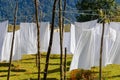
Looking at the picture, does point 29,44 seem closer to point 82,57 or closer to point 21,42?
point 21,42

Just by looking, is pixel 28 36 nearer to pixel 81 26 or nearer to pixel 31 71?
pixel 31 71

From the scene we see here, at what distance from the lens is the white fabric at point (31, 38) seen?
22.8 m

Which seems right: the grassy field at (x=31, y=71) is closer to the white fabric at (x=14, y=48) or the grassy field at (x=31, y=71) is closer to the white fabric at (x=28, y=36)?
the white fabric at (x=14, y=48)

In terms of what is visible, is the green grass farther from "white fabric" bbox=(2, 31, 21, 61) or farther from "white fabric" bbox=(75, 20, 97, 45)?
"white fabric" bbox=(75, 20, 97, 45)

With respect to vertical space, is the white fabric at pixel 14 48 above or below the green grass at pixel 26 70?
above

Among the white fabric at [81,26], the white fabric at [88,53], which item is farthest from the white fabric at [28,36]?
the white fabric at [88,53]

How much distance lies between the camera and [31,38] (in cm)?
2306

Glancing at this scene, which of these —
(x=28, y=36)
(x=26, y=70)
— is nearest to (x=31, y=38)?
(x=28, y=36)

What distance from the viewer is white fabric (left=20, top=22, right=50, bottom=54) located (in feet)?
74.6

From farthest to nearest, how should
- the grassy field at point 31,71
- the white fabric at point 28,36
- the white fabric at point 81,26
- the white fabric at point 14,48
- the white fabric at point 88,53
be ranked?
1. the white fabric at point 28,36
2. the grassy field at point 31,71
3. the white fabric at point 14,48
4. the white fabric at point 81,26
5. the white fabric at point 88,53

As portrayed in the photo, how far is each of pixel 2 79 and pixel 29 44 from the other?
8.02ft

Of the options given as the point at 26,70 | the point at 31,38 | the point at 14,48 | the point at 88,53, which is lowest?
the point at 26,70

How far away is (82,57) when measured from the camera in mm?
17828

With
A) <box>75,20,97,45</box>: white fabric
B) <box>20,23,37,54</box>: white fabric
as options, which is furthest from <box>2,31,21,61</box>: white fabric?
<box>75,20,97,45</box>: white fabric
